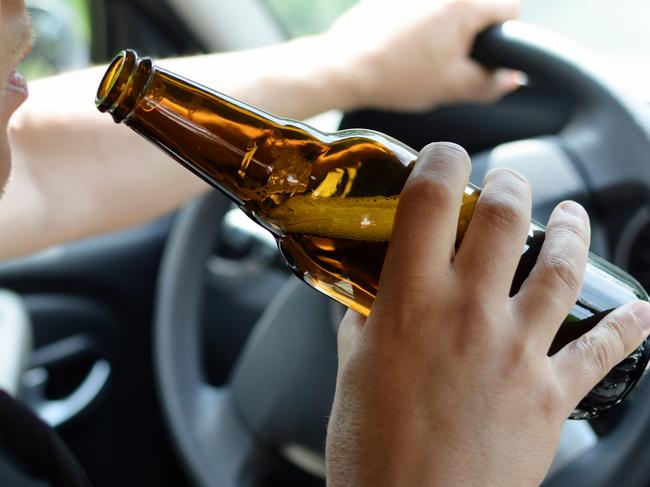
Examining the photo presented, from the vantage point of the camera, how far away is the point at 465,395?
0.48 meters

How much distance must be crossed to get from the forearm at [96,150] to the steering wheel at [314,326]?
6.1 inches

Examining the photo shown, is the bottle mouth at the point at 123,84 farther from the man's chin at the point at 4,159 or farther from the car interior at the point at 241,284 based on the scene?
the car interior at the point at 241,284

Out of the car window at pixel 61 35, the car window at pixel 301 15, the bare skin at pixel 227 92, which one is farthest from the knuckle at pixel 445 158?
the car window at pixel 61 35

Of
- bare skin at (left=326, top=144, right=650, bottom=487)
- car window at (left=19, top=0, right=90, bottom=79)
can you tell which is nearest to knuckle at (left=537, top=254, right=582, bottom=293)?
bare skin at (left=326, top=144, right=650, bottom=487)

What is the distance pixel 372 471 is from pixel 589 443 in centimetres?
35

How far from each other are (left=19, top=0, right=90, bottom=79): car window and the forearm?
0.77 m

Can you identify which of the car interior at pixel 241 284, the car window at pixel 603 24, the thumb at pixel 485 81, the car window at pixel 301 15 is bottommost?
the car interior at pixel 241 284

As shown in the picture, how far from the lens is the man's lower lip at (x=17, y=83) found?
0.66 metres

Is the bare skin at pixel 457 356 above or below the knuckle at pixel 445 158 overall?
below

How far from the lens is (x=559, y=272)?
51cm

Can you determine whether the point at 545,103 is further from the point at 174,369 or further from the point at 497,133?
the point at 174,369

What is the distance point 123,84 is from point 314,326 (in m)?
0.53

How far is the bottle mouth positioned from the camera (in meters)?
0.55

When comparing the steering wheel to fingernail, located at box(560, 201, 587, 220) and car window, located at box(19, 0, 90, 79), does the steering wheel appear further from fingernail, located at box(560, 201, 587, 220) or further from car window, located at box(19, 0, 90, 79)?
car window, located at box(19, 0, 90, 79)
